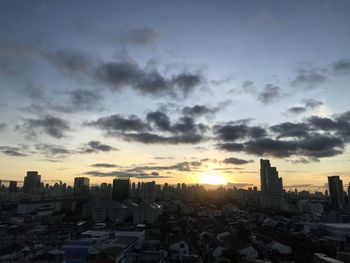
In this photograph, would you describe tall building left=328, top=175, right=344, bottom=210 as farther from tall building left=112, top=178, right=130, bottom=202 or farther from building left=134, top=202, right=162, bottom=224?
tall building left=112, top=178, right=130, bottom=202

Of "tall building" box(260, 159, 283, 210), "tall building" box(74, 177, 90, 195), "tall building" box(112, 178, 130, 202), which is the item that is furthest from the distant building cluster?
"tall building" box(74, 177, 90, 195)

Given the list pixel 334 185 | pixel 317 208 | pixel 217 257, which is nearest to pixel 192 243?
pixel 217 257

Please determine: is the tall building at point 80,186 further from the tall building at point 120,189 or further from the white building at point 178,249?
the white building at point 178,249

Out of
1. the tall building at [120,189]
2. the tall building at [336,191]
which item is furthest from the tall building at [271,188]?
the tall building at [120,189]

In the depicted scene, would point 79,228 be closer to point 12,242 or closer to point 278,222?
point 12,242

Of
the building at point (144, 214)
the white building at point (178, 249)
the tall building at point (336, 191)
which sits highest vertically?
the tall building at point (336, 191)

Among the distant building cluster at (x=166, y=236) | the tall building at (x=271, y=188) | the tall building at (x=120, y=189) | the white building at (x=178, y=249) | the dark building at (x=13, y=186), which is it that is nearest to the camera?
the distant building cluster at (x=166, y=236)
